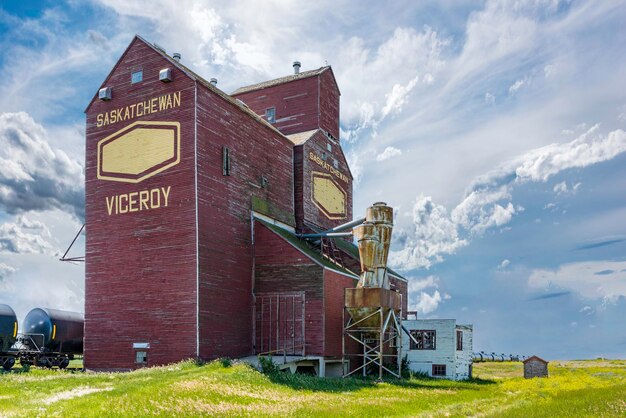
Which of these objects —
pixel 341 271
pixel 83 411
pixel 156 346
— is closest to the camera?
pixel 83 411

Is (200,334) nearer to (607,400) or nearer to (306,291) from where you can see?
(306,291)

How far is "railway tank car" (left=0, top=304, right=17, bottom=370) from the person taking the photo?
3416 centimetres

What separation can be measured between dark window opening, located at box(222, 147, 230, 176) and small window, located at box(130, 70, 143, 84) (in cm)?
630

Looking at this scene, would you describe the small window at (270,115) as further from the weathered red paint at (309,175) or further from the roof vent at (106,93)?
the roof vent at (106,93)

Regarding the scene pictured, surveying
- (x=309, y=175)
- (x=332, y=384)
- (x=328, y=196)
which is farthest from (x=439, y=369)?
(x=309, y=175)

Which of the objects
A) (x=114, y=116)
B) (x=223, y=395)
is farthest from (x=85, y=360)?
(x=223, y=395)

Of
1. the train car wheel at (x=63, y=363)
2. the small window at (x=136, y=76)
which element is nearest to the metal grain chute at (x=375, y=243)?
the small window at (x=136, y=76)

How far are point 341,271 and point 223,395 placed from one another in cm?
1767

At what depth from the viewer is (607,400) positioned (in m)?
21.9

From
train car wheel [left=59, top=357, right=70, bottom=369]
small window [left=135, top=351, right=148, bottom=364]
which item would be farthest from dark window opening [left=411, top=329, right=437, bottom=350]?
train car wheel [left=59, top=357, right=70, bottom=369]

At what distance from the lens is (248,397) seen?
21.1 m

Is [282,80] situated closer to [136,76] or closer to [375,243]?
[136,76]

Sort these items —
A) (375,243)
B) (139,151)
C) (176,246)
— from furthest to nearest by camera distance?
(375,243) < (139,151) < (176,246)

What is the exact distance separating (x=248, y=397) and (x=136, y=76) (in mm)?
21191
